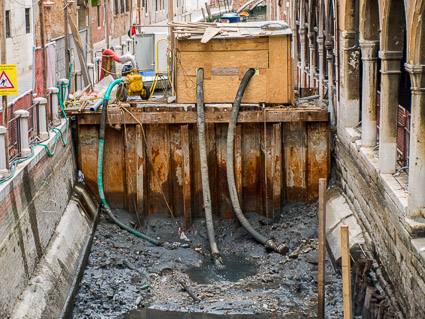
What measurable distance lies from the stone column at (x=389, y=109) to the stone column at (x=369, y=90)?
138 cm

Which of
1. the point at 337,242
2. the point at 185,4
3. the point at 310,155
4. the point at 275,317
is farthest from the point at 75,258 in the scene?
the point at 185,4

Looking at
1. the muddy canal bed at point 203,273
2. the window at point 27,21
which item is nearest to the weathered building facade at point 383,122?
the muddy canal bed at point 203,273

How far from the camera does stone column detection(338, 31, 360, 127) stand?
1587cm

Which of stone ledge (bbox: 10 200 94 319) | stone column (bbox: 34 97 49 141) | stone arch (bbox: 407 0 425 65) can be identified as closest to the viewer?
stone arch (bbox: 407 0 425 65)

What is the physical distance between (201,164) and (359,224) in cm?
387

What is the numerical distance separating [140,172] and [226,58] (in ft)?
10.1

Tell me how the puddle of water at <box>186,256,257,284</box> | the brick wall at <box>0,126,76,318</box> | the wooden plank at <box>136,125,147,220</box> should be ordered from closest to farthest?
the brick wall at <box>0,126,76,318</box>
the puddle of water at <box>186,256,257,284</box>
the wooden plank at <box>136,125,147,220</box>

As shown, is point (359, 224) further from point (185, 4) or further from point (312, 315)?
point (185, 4)

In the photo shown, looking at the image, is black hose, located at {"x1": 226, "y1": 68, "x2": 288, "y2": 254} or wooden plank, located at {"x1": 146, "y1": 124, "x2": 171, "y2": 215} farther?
wooden plank, located at {"x1": 146, "y1": 124, "x2": 171, "y2": 215}

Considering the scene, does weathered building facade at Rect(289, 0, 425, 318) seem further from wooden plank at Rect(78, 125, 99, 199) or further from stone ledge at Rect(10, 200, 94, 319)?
wooden plank at Rect(78, 125, 99, 199)

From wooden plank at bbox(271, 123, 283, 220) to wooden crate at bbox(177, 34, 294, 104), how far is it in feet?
2.44

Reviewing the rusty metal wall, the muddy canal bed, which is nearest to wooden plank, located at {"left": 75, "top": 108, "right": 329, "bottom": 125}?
the rusty metal wall

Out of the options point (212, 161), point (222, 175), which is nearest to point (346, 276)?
point (222, 175)

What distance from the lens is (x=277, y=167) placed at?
1731cm
